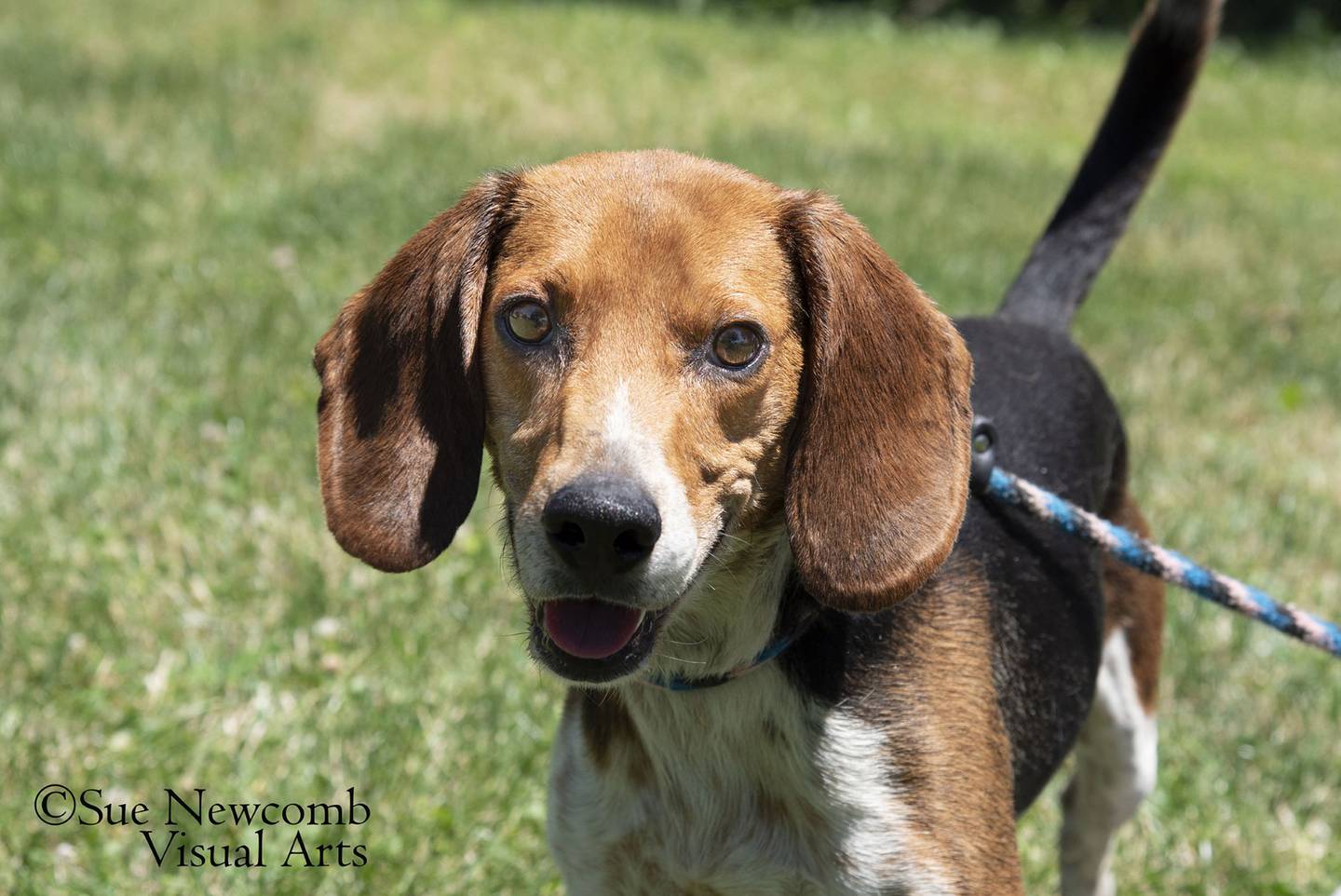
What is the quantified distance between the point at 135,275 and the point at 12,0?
7973 millimetres

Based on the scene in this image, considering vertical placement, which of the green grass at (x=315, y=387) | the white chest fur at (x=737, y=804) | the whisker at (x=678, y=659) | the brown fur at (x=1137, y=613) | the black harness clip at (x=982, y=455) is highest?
the black harness clip at (x=982, y=455)

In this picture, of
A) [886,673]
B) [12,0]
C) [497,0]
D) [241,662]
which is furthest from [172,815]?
[497,0]

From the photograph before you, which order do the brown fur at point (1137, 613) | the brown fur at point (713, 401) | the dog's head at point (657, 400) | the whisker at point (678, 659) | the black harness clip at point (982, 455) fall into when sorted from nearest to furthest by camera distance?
the dog's head at point (657, 400)
the brown fur at point (713, 401)
the whisker at point (678, 659)
the black harness clip at point (982, 455)
the brown fur at point (1137, 613)

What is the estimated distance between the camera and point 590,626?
265 cm

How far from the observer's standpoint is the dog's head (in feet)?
8.63

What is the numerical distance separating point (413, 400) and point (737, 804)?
0.99 meters

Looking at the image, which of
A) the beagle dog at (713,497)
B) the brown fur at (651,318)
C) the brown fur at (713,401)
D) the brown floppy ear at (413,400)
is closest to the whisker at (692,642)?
the beagle dog at (713,497)

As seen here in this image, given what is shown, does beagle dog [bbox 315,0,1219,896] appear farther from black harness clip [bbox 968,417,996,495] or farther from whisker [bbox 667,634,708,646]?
black harness clip [bbox 968,417,996,495]

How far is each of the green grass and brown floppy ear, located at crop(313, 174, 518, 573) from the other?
4.17 feet

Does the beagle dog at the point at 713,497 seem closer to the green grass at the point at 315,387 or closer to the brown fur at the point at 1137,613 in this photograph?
the brown fur at the point at 1137,613

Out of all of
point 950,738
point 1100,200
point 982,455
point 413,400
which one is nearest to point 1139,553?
point 982,455

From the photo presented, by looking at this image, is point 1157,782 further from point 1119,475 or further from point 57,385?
point 57,385

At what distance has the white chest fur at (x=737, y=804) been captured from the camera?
9.45 feet

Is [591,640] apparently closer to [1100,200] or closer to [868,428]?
[868,428]
